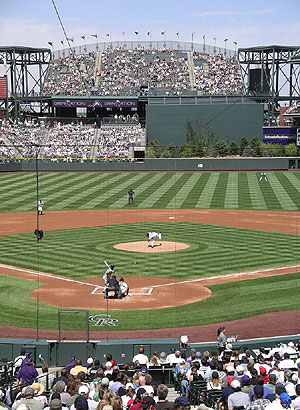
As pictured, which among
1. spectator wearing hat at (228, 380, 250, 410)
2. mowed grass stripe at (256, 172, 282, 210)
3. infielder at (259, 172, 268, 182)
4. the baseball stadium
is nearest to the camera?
spectator wearing hat at (228, 380, 250, 410)

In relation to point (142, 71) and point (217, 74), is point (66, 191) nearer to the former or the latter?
point (142, 71)

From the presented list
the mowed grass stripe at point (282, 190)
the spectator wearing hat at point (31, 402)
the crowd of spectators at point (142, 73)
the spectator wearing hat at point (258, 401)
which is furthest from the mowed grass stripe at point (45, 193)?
the spectator wearing hat at point (258, 401)

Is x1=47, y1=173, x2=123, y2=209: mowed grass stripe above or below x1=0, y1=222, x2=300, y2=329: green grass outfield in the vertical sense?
above

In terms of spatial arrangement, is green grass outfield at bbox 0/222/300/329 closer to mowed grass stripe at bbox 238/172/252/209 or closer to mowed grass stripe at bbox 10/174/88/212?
mowed grass stripe at bbox 238/172/252/209

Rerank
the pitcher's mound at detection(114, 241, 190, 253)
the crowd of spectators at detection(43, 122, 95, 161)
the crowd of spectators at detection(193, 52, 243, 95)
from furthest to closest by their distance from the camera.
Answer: the crowd of spectators at detection(193, 52, 243, 95) < the crowd of spectators at detection(43, 122, 95, 161) < the pitcher's mound at detection(114, 241, 190, 253)

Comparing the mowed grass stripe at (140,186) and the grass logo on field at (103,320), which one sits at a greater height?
the mowed grass stripe at (140,186)

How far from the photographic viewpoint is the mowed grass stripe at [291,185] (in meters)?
50.5

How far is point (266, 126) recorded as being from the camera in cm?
8950

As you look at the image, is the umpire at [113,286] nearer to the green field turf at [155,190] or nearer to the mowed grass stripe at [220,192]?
the green field turf at [155,190]

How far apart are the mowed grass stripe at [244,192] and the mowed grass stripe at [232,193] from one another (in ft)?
1.10

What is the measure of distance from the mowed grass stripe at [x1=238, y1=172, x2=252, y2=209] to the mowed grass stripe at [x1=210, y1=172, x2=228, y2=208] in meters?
1.37

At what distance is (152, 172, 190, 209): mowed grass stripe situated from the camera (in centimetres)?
4849

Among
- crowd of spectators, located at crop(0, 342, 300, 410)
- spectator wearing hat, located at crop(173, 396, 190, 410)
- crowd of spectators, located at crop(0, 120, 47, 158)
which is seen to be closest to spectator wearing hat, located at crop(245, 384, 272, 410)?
crowd of spectators, located at crop(0, 342, 300, 410)

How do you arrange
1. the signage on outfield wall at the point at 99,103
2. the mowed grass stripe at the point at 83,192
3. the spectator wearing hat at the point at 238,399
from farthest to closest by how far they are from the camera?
the signage on outfield wall at the point at 99,103 → the mowed grass stripe at the point at 83,192 → the spectator wearing hat at the point at 238,399
